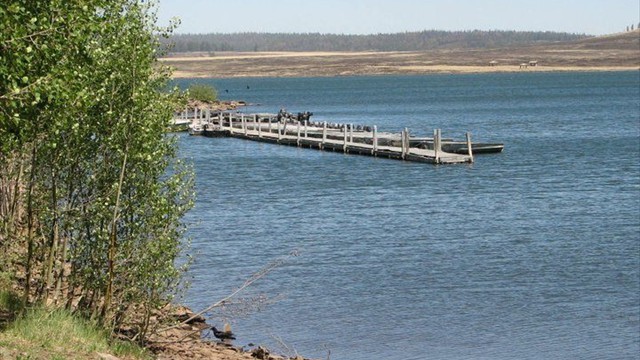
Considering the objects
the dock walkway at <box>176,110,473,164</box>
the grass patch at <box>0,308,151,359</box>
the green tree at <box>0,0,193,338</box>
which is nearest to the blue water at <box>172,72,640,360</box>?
the dock walkway at <box>176,110,473,164</box>

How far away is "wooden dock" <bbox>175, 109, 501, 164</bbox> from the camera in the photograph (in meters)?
63.9

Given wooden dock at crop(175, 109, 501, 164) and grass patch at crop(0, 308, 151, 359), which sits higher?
grass patch at crop(0, 308, 151, 359)

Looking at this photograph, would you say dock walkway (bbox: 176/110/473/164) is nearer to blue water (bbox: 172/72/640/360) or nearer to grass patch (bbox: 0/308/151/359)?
blue water (bbox: 172/72/640/360)

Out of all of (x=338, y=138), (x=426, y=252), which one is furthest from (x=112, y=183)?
(x=338, y=138)

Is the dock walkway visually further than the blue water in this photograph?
Yes

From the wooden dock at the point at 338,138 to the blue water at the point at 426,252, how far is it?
3.94 ft

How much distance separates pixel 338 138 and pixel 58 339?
5958 centimetres

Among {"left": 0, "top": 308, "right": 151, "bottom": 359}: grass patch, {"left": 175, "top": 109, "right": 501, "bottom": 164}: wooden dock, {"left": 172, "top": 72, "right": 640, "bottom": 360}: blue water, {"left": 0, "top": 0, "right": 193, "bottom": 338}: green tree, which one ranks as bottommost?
{"left": 175, "top": 109, "right": 501, "bottom": 164}: wooden dock

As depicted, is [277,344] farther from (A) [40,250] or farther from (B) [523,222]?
(B) [523,222]

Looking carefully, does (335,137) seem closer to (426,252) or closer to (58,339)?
(426,252)

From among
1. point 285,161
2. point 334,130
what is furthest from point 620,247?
point 334,130

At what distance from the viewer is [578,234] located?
1497 inches

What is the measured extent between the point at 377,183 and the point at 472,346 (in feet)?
99.2

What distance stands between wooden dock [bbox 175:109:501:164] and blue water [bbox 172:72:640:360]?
1200 millimetres
